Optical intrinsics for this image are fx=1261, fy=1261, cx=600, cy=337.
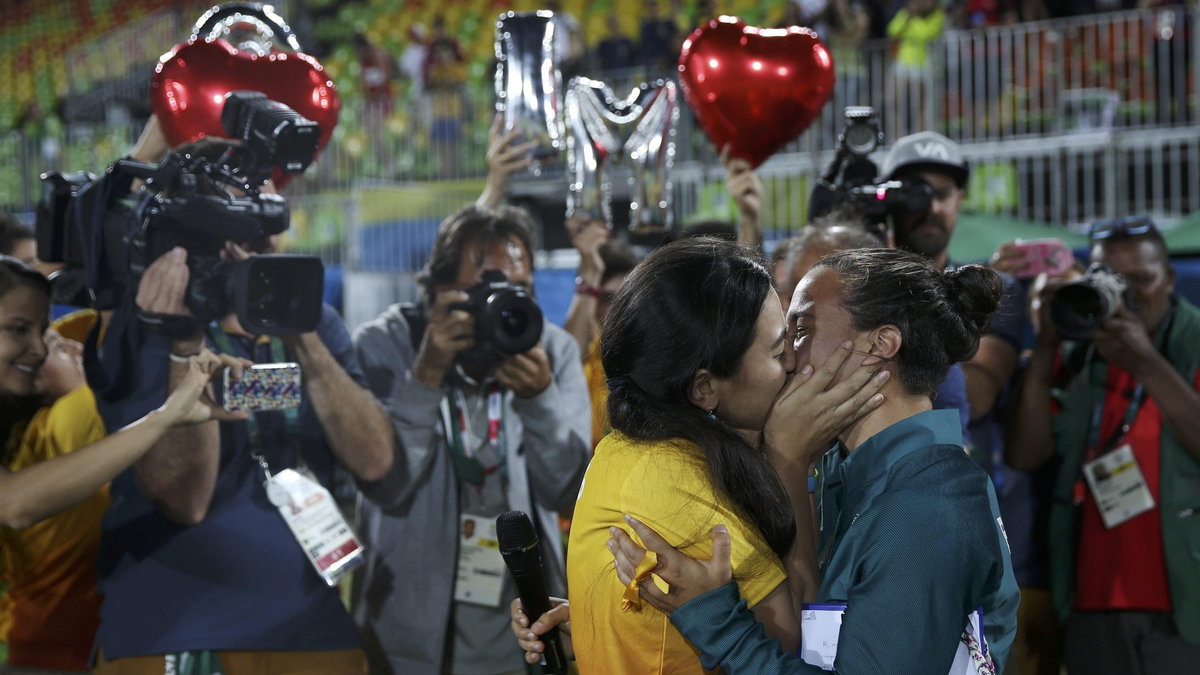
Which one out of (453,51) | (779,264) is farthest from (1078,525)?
(453,51)

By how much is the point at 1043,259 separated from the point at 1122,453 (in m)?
0.52

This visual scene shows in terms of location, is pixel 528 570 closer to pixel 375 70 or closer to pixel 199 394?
pixel 199 394

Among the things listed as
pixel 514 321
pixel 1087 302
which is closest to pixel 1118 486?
pixel 1087 302

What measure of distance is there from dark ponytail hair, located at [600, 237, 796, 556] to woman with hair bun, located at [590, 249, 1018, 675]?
0.07 m

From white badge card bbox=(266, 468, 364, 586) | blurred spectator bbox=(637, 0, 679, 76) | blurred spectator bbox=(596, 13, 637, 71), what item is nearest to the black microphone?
white badge card bbox=(266, 468, 364, 586)

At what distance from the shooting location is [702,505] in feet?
5.16

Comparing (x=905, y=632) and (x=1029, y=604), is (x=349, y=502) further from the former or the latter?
(x=905, y=632)

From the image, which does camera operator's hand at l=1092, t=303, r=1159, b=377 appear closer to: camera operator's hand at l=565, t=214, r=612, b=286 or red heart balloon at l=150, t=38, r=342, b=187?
camera operator's hand at l=565, t=214, r=612, b=286

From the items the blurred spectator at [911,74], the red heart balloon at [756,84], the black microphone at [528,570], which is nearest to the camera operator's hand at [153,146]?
the red heart balloon at [756,84]

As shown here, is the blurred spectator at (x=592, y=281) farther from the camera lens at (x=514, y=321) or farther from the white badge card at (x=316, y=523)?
the white badge card at (x=316, y=523)

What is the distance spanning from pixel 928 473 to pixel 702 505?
0.29 metres

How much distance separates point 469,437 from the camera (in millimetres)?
2902

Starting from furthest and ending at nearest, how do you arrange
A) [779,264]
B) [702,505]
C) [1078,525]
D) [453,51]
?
[453,51] → [1078,525] → [779,264] → [702,505]

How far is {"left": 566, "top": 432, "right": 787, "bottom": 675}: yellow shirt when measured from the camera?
157cm
